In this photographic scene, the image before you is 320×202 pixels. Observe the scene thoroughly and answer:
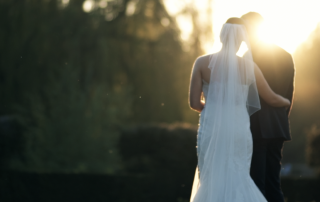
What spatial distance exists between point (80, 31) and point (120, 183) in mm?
7431

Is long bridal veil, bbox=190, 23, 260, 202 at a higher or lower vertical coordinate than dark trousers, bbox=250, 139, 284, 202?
higher

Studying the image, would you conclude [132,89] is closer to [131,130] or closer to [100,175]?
[131,130]

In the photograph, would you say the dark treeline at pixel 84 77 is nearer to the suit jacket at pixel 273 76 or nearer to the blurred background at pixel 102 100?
the blurred background at pixel 102 100

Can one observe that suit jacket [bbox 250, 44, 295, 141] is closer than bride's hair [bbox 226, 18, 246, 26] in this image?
No

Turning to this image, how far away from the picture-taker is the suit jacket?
4046 mm

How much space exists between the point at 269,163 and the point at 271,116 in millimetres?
418

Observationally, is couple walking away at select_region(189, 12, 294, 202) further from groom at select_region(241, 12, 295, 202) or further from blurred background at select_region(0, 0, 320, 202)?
blurred background at select_region(0, 0, 320, 202)

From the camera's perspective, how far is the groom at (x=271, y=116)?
399 centimetres

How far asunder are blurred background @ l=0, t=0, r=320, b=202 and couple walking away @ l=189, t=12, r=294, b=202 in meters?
3.72

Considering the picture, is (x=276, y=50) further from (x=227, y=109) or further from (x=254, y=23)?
(x=227, y=109)

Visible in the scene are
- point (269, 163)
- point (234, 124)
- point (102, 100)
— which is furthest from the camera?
point (102, 100)

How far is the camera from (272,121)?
13.2 ft

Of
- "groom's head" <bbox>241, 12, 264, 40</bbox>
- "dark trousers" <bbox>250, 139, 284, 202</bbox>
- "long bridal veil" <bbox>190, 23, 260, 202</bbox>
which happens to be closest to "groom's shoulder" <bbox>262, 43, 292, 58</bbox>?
"groom's head" <bbox>241, 12, 264, 40</bbox>

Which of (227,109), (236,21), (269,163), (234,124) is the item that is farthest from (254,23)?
(269,163)
